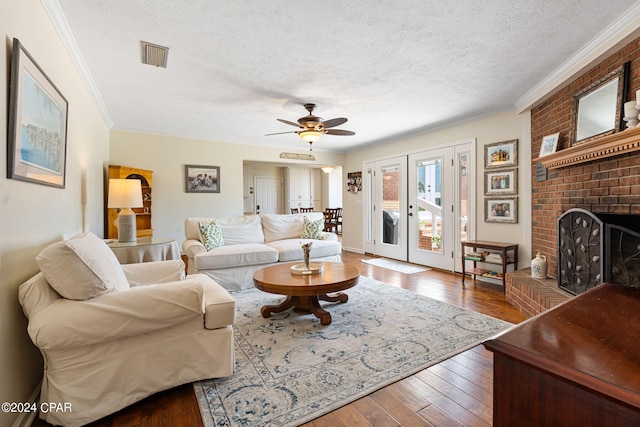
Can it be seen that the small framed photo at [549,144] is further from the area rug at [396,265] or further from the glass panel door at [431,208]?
the area rug at [396,265]

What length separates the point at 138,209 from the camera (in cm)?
475

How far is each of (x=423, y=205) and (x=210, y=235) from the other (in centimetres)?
344

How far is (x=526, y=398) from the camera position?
2.60 ft

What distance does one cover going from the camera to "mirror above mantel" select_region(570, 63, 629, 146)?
2.19m

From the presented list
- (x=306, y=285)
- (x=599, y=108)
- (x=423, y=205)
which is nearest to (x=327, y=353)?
(x=306, y=285)

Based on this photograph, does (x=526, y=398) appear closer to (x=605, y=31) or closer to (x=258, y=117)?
(x=605, y=31)

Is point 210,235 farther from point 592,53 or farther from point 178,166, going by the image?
point 592,53

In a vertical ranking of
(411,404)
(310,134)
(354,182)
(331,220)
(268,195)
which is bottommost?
(411,404)

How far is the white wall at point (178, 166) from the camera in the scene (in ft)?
16.1

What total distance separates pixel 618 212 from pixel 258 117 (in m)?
3.90

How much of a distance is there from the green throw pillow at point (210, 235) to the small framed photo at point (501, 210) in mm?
3722

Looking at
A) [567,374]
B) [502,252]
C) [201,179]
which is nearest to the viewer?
[567,374]

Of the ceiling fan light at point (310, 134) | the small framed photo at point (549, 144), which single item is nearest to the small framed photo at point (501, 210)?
the small framed photo at point (549, 144)

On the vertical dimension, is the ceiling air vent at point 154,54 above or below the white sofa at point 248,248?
above
